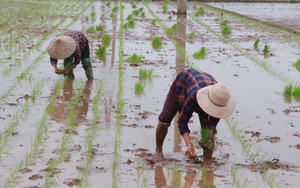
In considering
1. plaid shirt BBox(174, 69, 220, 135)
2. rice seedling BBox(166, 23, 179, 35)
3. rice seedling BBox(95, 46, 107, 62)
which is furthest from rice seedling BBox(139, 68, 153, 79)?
rice seedling BBox(166, 23, 179, 35)

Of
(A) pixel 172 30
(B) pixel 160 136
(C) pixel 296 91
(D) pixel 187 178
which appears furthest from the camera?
(A) pixel 172 30

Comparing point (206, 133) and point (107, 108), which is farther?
point (107, 108)

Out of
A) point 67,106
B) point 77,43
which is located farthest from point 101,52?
point 67,106

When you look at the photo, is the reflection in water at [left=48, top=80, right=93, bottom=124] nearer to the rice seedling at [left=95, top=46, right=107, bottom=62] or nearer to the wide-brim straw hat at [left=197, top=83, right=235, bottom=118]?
the wide-brim straw hat at [left=197, top=83, right=235, bottom=118]

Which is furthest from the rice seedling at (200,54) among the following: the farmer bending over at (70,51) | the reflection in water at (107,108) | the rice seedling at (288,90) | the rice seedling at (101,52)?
the reflection in water at (107,108)

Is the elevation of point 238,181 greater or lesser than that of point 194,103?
lesser

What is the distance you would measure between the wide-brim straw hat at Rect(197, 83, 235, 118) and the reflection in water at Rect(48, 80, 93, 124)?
2.10 m

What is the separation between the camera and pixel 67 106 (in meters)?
7.02

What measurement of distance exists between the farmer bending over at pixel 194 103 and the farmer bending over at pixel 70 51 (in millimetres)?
2804

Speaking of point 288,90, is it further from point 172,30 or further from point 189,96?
point 172,30

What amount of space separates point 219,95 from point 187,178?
2.30 ft

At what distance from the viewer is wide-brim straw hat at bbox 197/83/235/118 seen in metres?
4.57

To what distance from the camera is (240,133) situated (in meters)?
6.21

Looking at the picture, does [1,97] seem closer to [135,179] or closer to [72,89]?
[72,89]
